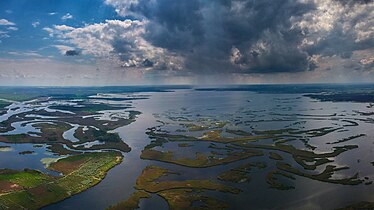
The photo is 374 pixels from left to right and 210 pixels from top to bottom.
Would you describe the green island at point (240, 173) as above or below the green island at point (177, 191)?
above

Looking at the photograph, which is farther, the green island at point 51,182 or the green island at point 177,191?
the green island at point 51,182

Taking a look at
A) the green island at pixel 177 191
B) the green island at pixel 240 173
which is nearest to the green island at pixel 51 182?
the green island at pixel 177 191

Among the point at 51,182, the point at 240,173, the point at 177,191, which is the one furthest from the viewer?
the point at 240,173

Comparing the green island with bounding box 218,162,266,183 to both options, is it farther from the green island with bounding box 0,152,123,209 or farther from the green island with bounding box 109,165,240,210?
the green island with bounding box 0,152,123,209

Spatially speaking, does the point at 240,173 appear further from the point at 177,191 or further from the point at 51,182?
the point at 51,182

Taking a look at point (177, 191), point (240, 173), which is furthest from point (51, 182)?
point (240, 173)

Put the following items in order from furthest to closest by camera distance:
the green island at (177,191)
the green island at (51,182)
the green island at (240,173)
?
the green island at (240,173)
the green island at (51,182)
the green island at (177,191)

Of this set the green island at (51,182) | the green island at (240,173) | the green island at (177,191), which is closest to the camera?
the green island at (177,191)

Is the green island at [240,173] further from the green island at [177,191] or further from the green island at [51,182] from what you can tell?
the green island at [51,182]

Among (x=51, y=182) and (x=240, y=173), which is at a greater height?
(x=240, y=173)

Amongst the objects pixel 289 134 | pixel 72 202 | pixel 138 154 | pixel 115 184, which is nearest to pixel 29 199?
pixel 72 202

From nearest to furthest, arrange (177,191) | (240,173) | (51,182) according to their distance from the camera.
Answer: (177,191)
(51,182)
(240,173)
